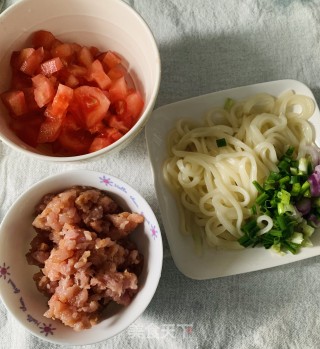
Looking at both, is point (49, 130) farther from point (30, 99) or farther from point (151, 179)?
point (151, 179)

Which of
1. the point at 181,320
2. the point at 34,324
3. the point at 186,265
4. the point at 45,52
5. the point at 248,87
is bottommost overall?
the point at 181,320

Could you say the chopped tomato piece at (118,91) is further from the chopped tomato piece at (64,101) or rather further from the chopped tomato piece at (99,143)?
the chopped tomato piece at (99,143)

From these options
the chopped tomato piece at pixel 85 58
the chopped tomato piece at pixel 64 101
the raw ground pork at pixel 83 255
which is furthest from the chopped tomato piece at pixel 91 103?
the raw ground pork at pixel 83 255

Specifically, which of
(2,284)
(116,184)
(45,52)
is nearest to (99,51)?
(45,52)

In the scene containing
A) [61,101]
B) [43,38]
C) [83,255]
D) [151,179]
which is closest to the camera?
[83,255]

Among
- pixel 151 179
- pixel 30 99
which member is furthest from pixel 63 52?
pixel 151 179

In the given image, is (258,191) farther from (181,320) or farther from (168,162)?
(181,320)

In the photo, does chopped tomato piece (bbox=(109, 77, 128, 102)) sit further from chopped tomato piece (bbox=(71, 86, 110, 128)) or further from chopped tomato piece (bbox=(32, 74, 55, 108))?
chopped tomato piece (bbox=(32, 74, 55, 108))
